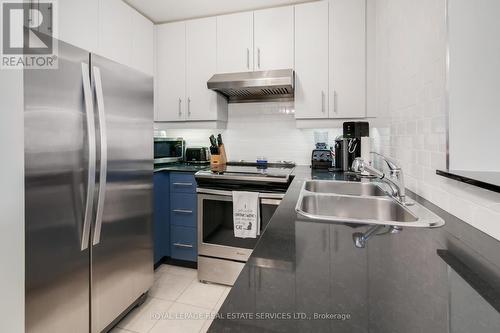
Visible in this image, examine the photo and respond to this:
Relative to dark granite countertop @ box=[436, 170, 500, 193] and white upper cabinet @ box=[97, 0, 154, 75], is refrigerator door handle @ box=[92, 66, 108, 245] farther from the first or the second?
dark granite countertop @ box=[436, 170, 500, 193]

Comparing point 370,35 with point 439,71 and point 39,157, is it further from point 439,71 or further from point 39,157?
point 39,157

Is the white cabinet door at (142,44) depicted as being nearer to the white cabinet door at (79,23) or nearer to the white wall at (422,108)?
the white cabinet door at (79,23)

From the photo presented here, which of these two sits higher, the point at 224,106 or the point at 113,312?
the point at 224,106

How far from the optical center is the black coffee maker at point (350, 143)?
1943mm

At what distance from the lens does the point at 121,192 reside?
1.54 m

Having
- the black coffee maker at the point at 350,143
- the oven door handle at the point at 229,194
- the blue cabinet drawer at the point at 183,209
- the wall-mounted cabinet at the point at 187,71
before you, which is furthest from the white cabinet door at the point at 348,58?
the blue cabinet drawer at the point at 183,209

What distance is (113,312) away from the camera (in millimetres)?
1504

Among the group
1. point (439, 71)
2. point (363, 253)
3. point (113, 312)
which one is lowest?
point (113, 312)

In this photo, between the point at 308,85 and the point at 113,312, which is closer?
the point at 113,312

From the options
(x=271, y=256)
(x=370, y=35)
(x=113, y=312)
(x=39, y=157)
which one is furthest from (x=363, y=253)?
(x=370, y=35)

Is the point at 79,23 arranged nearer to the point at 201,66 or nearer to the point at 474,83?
the point at 201,66

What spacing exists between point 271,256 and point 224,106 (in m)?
2.32

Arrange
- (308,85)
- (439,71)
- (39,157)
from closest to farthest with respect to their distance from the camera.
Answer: (439,71) < (39,157) < (308,85)

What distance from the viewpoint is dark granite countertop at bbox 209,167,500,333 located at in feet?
1.17
